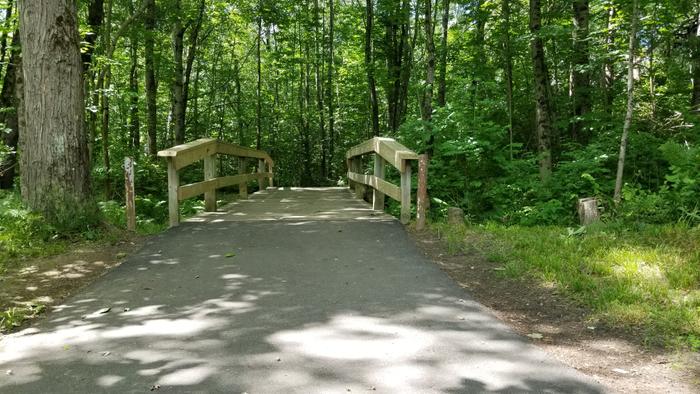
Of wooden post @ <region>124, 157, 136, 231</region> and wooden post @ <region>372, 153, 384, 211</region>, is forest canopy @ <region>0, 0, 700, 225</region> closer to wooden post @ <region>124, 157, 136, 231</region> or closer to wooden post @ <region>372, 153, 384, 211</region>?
wooden post @ <region>124, 157, 136, 231</region>

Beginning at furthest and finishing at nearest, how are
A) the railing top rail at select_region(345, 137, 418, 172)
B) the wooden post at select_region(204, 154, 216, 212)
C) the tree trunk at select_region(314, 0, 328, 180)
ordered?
the tree trunk at select_region(314, 0, 328, 180), the wooden post at select_region(204, 154, 216, 212), the railing top rail at select_region(345, 137, 418, 172)

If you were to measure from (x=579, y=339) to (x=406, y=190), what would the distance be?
4109mm

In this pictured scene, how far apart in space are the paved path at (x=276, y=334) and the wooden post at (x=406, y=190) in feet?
5.43

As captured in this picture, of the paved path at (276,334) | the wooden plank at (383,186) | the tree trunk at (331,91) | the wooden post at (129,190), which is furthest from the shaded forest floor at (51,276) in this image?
the tree trunk at (331,91)

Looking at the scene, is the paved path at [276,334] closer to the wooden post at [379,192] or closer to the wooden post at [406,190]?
the wooden post at [406,190]

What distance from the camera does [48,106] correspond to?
6.16 m

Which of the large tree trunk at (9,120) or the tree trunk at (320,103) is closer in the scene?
the large tree trunk at (9,120)

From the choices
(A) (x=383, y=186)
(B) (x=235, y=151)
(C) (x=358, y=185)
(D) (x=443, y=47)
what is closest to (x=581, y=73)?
(D) (x=443, y=47)

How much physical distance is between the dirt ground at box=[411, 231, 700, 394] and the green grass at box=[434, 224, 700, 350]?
141 millimetres

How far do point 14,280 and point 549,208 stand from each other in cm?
779

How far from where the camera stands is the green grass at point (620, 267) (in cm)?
353

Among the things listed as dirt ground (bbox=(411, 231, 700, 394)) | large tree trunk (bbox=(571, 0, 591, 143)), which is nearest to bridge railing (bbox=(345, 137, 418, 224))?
dirt ground (bbox=(411, 231, 700, 394))

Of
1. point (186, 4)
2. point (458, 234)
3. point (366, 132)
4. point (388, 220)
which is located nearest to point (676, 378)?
point (458, 234)

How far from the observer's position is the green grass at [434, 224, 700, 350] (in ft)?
11.6
